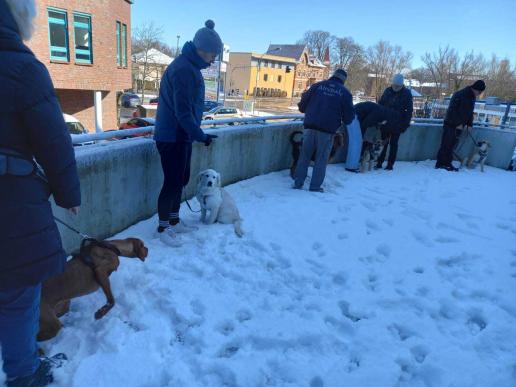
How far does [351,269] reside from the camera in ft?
12.7

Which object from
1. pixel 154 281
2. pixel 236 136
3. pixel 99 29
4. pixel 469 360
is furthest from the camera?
pixel 99 29

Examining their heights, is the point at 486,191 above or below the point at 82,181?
below

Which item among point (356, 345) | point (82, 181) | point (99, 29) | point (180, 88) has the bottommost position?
point (356, 345)

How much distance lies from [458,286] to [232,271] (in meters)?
2.07

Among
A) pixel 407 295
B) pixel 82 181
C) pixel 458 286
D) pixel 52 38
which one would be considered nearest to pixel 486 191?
pixel 458 286

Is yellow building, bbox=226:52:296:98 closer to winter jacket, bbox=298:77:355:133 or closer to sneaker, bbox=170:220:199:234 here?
winter jacket, bbox=298:77:355:133

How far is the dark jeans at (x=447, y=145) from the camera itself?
9.11m

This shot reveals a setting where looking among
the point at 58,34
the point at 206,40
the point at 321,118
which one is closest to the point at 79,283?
the point at 206,40

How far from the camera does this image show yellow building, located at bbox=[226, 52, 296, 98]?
66438 millimetres

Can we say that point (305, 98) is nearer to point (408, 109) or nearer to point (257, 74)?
point (408, 109)

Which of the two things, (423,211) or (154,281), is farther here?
(423,211)

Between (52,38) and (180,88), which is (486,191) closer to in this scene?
(180,88)

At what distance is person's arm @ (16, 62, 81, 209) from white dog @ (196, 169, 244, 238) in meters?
2.55

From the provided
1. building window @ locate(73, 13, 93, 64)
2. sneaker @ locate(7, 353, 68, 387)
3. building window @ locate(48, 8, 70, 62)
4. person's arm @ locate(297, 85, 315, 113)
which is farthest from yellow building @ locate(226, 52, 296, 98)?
sneaker @ locate(7, 353, 68, 387)
